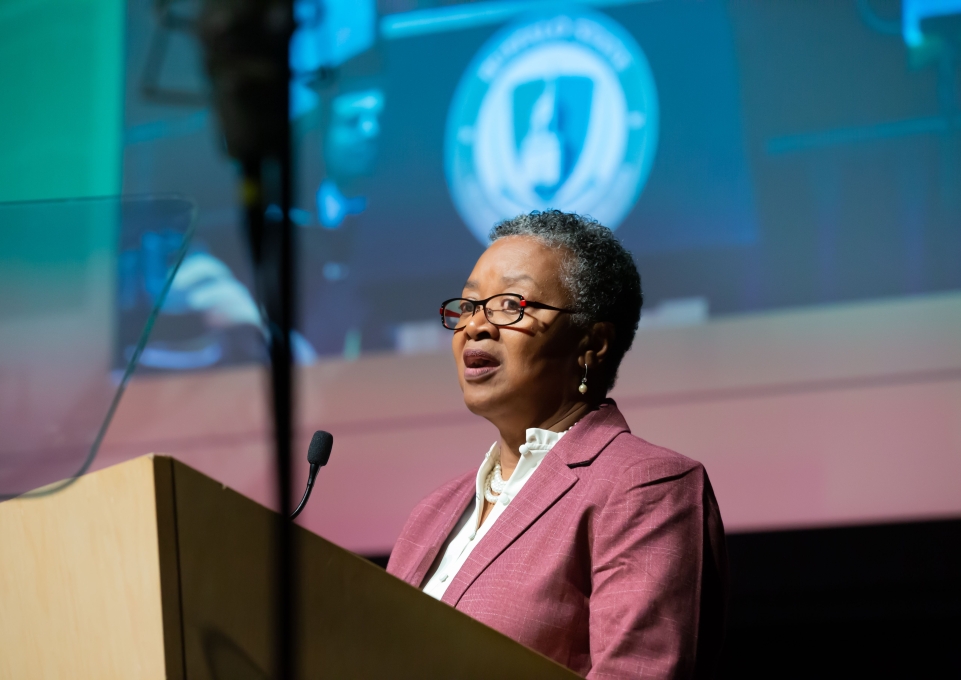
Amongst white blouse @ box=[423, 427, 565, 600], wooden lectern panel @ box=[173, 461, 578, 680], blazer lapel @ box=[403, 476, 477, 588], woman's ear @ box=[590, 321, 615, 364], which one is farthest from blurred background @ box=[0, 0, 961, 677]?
wooden lectern panel @ box=[173, 461, 578, 680]

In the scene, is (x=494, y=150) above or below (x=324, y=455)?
above

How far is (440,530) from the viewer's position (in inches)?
66.9

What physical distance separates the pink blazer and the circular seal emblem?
1204 mm

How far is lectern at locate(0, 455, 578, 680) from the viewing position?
83 centimetres

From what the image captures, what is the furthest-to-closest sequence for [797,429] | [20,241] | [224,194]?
[224,194] → [797,429] → [20,241]

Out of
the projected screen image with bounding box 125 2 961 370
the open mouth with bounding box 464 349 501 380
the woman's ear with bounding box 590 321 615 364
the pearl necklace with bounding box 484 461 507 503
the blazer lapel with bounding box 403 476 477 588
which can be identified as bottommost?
the blazer lapel with bounding box 403 476 477 588

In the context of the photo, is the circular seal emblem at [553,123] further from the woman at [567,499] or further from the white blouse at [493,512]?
the white blouse at [493,512]

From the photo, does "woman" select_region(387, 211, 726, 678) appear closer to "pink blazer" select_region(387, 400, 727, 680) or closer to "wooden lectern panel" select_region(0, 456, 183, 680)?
"pink blazer" select_region(387, 400, 727, 680)

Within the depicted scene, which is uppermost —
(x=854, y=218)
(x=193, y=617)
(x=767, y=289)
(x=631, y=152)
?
(x=631, y=152)

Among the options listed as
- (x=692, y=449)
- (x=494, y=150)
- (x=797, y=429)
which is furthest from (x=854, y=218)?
(x=494, y=150)

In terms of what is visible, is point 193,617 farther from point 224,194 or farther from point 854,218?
point 224,194

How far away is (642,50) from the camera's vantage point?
254 cm

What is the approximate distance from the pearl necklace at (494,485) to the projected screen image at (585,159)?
3.10 feet

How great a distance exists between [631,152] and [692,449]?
822 mm
